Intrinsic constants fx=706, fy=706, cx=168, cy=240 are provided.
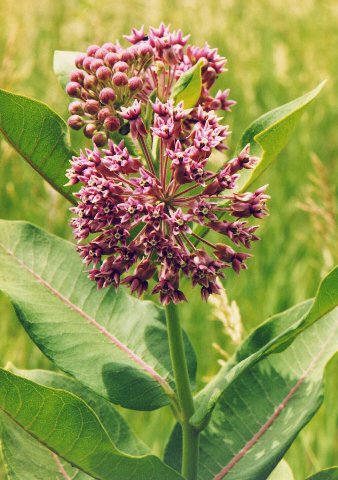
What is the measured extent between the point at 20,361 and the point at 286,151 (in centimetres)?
205

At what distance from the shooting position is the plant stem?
1368 millimetres

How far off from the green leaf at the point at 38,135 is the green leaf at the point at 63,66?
25cm

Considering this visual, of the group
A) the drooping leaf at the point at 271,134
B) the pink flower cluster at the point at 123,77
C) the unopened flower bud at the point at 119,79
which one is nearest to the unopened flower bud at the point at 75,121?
the pink flower cluster at the point at 123,77

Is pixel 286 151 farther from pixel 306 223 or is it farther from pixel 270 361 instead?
pixel 270 361

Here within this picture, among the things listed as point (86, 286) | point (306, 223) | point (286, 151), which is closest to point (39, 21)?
point (286, 151)

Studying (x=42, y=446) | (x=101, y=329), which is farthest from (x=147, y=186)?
(x=42, y=446)

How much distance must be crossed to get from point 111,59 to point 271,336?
675mm

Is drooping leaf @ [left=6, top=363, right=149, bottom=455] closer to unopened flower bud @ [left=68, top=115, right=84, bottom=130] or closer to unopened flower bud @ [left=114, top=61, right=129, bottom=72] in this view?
unopened flower bud @ [left=68, top=115, right=84, bottom=130]

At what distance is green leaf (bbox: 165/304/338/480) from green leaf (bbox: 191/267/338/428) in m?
0.04

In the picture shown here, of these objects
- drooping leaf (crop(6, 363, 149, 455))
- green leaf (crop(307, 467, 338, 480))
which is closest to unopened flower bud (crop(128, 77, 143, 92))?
drooping leaf (crop(6, 363, 149, 455))

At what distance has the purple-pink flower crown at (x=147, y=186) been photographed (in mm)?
1252

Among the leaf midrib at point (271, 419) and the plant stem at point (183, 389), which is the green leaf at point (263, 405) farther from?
the plant stem at point (183, 389)

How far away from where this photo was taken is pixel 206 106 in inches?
59.0

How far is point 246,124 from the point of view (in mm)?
4199
